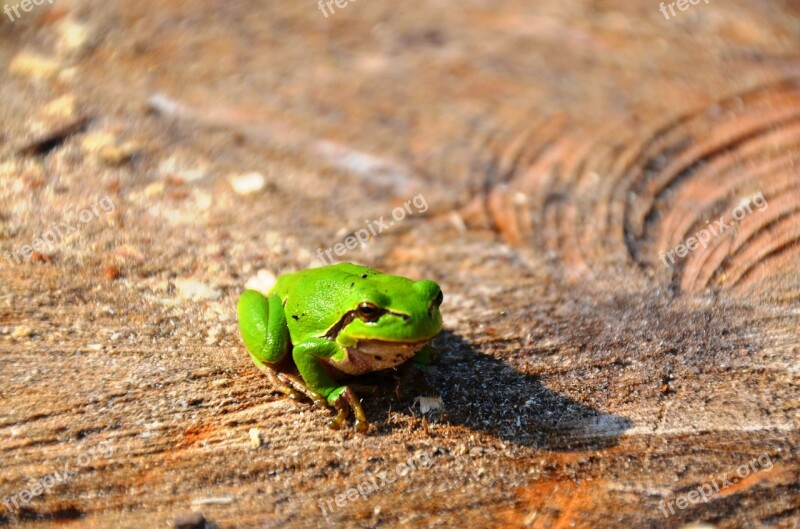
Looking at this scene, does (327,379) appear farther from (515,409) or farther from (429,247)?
(429,247)

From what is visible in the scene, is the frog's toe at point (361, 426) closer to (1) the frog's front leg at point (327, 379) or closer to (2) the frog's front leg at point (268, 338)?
(1) the frog's front leg at point (327, 379)

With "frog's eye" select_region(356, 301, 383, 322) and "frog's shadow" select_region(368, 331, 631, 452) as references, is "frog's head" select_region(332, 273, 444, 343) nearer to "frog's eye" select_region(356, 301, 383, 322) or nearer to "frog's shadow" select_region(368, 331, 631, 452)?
"frog's eye" select_region(356, 301, 383, 322)

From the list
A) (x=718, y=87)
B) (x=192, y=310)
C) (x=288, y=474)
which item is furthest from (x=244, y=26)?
(x=288, y=474)

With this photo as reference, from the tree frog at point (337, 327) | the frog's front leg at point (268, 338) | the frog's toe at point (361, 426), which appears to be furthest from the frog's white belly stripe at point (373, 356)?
the frog's toe at point (361, 426)

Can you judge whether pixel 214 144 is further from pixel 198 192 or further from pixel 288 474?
pixel 288 474

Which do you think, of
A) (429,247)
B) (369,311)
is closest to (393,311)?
(369,311)

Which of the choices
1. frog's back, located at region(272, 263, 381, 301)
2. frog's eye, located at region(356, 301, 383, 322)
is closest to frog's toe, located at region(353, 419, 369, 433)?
frog's eye, located at region(356, 301, 383, 322)
